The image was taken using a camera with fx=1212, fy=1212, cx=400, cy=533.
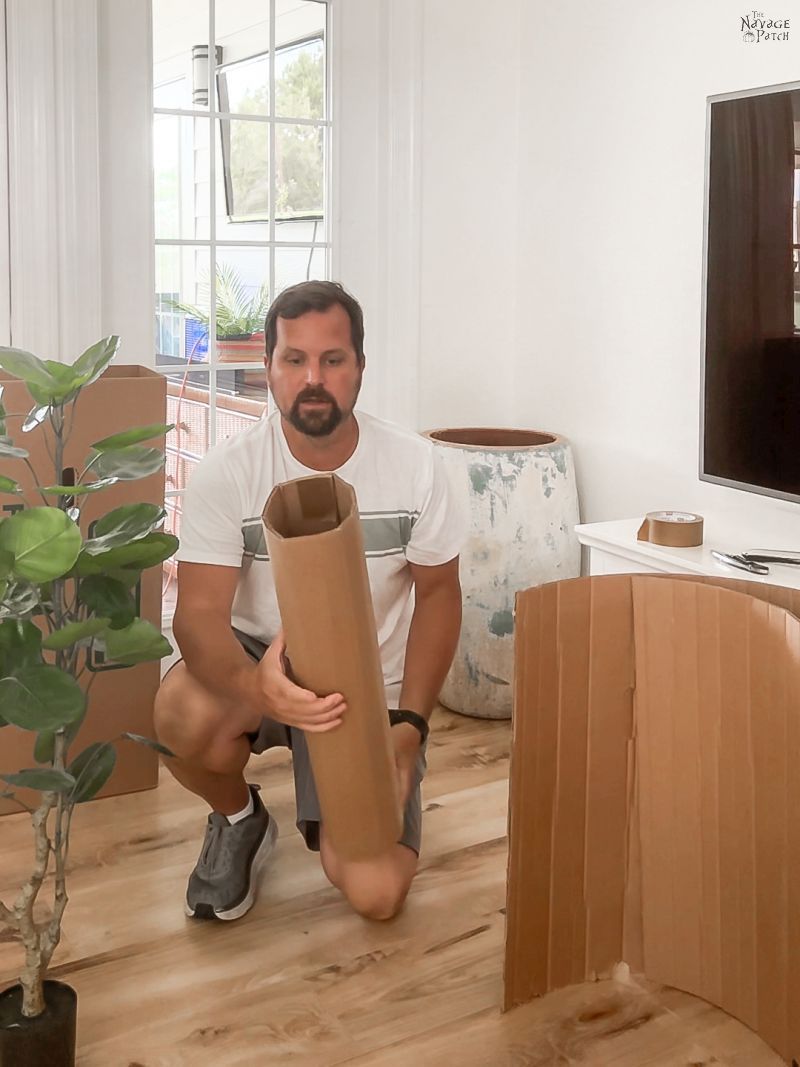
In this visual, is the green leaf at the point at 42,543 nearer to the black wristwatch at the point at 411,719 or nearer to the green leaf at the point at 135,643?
the green leaf at the point at 135,643

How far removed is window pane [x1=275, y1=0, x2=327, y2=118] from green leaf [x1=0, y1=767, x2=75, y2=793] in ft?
7.19

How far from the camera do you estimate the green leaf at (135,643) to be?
157cm

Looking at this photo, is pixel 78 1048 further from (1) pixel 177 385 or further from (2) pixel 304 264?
(2) pixel 304 264

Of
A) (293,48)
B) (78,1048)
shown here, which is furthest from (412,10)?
(78,1048)

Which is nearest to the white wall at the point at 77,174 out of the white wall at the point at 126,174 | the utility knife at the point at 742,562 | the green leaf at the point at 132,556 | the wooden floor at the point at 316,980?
the white wall at the point at 126,174

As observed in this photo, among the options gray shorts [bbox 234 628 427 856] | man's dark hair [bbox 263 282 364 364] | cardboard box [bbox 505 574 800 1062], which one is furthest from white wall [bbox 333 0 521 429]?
cardboard box [bbox 505 574 800 1062]

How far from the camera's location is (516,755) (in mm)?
1732

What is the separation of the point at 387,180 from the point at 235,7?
1.88 ft

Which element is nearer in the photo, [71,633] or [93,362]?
[71,633]

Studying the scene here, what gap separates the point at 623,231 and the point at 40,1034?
2.27 metres

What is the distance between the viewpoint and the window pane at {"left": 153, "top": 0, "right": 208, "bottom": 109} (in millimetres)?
2957

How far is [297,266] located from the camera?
3.27m

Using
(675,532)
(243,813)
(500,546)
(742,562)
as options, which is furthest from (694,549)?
(243,813)

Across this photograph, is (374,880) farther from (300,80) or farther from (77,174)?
(300,80)
